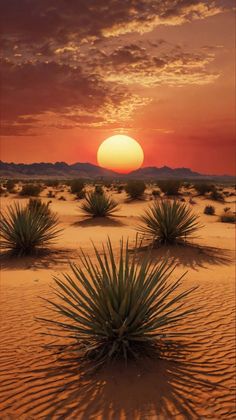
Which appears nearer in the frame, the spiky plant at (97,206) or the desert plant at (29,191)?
the spiky plant at (97,206)

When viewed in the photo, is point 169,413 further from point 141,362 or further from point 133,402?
point 141,362

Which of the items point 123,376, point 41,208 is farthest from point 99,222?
point 123,376

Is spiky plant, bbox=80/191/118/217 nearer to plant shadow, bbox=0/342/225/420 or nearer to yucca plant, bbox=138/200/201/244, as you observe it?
yucca plant, bbox=138/200/201/244

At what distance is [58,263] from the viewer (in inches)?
458

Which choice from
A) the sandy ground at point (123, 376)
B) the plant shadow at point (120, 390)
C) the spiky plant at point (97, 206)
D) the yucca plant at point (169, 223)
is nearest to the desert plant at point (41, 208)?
the spiky plant at point (97, 206)

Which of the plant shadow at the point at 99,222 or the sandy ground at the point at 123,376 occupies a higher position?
the plant shadow at the point at 99,222

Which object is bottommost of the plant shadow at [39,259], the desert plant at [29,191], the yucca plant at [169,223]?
the plant shadow at [39,259]

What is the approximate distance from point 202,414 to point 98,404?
1.05m

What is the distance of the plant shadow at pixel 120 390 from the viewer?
4316 mm

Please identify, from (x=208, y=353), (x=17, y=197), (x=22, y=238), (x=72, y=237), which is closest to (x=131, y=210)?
(x=17, y=197)

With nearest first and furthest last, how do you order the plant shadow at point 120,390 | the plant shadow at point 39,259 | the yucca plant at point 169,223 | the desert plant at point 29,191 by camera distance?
the plant shadow at point 120,390 → the plant shadow at point 39,259 → the yucca plant at point 169,223 → the desert plant at point 29,191

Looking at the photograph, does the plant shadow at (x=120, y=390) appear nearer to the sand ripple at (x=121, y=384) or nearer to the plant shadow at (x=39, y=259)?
the sand ripple at (x=121, y=384)

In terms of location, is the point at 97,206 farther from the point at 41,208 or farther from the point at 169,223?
the point at 169,223

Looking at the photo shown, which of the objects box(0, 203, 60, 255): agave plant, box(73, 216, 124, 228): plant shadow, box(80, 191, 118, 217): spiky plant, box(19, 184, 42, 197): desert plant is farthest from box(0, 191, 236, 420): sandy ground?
box(19, 184, 42, 197): desert plant
